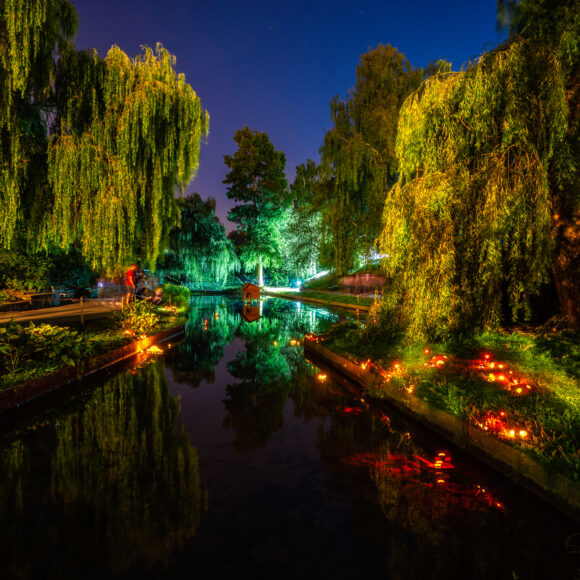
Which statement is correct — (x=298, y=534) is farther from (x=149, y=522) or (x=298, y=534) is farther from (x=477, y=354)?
A: (x=477, y=354)

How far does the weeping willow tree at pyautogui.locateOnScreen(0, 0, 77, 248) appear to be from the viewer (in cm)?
754

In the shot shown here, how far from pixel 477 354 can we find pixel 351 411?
2855mm

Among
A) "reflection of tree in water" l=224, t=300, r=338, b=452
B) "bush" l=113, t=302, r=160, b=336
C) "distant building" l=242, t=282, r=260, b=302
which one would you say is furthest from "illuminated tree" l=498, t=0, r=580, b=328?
"distant building" l=242, t=282, r=260, b=302

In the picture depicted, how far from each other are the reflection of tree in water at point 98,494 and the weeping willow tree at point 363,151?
39.8 ft

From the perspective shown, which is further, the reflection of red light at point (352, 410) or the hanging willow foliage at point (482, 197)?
the hanging willow foliage at point (482, 197)

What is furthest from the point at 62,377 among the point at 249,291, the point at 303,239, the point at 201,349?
the point at 303,239

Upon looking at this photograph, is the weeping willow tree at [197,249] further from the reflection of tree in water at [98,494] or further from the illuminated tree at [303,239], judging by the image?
the reflection of tree in water at [98,494]

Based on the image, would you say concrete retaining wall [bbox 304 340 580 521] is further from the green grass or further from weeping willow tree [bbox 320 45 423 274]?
weeping willow tree [bbox 320 45 423 274]

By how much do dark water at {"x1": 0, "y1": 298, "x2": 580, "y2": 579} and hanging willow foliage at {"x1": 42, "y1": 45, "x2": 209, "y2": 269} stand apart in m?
4.20

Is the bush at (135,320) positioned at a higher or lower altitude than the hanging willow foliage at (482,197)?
lower

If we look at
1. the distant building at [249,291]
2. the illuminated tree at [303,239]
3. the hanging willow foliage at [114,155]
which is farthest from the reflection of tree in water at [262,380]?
the illuminated tree at [303,239]

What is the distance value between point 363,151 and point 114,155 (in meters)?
9.71

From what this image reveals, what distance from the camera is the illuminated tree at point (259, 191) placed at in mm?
47406

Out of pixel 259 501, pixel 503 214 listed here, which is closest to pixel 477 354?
pixel 503 214
